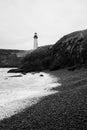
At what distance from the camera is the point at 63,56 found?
39406 millimetres

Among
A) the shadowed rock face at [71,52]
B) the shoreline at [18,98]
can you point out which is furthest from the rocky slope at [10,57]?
the shoreline at [18,98]

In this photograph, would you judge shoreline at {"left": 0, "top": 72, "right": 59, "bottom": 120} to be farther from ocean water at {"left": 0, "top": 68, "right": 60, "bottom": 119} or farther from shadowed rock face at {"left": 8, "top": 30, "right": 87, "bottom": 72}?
shadowed rock face at {"left": 8, "top": 30, "right": 87, "bottom": 72}

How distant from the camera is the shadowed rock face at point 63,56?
115 feet

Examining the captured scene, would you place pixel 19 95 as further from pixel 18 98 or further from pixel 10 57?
pixel 10 57

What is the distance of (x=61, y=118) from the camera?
7523 mm

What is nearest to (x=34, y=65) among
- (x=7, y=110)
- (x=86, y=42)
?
(x=86, y=42)

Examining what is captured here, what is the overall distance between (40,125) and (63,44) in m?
35.3

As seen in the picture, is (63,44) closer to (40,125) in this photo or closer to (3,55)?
(40,125)

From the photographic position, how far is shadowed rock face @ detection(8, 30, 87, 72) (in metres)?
35.1

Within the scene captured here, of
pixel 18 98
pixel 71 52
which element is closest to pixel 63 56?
pixel 71 52

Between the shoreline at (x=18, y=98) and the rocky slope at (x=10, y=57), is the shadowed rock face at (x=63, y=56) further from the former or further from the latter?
the rocky slope at (x=10, y=57)

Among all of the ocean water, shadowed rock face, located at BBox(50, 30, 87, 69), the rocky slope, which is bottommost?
the rocky slope

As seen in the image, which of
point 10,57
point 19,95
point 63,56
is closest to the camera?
point 19,95

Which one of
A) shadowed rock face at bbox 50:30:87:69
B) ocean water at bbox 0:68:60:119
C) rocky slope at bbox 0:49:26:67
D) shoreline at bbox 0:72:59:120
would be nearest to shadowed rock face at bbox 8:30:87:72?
shadowed rock face at bbox 50:30:87:69
